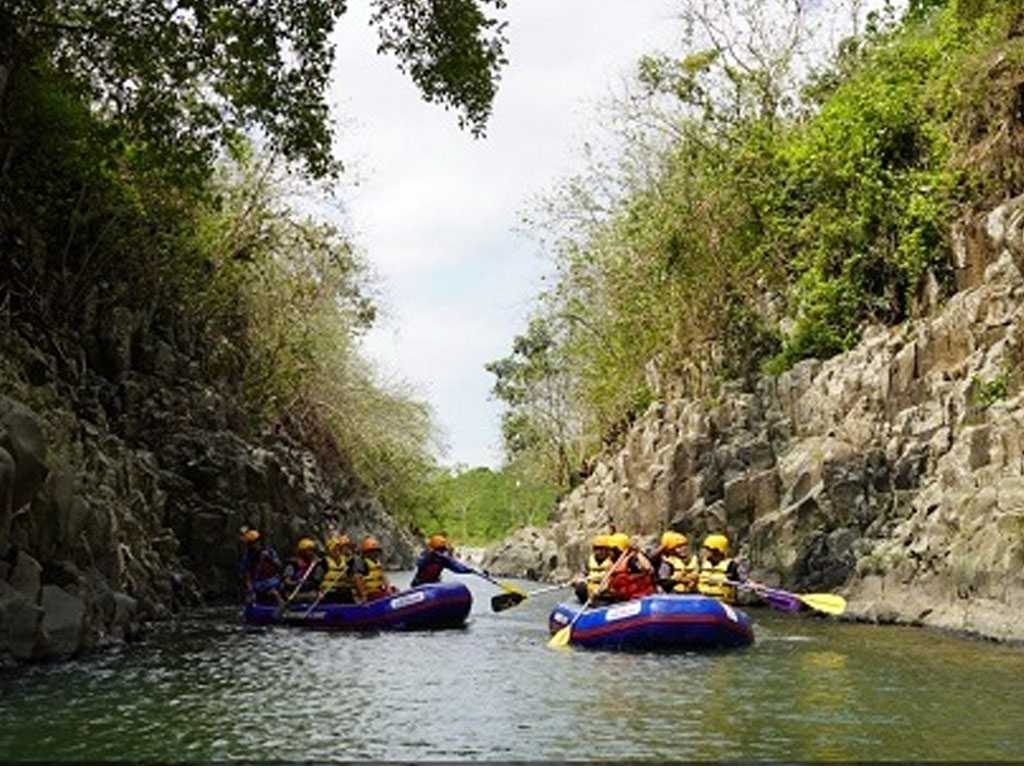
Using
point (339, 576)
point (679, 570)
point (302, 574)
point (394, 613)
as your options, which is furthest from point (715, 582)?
point (302, 574)

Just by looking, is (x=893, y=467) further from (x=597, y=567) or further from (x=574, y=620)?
(x=574, y=620)

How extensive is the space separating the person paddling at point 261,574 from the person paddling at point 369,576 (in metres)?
1.24

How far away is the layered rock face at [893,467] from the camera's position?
18562 mm

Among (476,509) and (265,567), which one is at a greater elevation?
(476,509)

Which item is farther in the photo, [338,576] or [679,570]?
[338,576]

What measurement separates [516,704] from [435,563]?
988 centimetres

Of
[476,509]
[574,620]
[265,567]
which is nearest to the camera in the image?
[574,620]

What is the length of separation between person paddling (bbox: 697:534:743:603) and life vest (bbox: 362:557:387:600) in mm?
5684

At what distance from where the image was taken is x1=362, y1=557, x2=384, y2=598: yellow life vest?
68.6 ft

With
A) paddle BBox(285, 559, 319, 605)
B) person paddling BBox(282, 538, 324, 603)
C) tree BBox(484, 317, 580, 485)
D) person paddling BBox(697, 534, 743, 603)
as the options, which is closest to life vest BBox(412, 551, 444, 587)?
person paddling BBox(282, 538, 324, 603)

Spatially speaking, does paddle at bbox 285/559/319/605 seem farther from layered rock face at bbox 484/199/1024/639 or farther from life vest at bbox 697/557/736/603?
layered rock face at bbox 484/199/1024/639

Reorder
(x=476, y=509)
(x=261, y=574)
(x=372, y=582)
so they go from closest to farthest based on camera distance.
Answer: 1. (x=372, y=582)
2. (x=261, y=574)
3. (x=476, y=509)

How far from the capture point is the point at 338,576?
20.9 m

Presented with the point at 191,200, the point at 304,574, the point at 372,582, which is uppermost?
the point at 191,200
